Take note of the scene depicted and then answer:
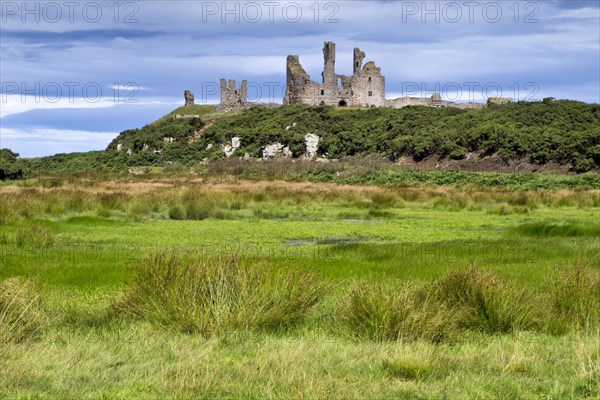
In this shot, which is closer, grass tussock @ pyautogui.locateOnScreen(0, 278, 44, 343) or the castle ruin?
grass tussock @ pyautogui.locateOnScreen(0, 278, 44, 343)

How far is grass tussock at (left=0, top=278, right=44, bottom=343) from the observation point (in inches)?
305

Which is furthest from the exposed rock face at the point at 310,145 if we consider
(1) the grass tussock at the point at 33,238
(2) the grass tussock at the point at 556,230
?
(1) the grass tussock at the point at 33,238

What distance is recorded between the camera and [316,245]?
61.7 feet

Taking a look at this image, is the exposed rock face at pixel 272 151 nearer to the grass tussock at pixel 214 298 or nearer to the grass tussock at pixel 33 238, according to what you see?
the grass tussock at pixel 33 238

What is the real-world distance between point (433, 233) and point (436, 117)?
68732mm

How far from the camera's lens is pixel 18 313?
26.7ft

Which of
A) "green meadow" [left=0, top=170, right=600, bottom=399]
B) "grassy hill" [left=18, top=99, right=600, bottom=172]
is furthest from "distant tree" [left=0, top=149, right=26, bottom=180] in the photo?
"green meadow" [left=0, top=170, right=600, bottom=399]

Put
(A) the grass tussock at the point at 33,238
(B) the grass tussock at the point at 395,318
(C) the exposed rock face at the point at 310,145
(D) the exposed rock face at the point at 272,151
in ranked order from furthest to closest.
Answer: (D) the exposed rock face at the point at 272,151, (C) the exposed rock face at the point at 310,145, (A) the grass tussock at the point at 33,238, (B) the grass tussock at the point at 395,318

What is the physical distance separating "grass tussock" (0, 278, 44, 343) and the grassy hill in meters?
54.1

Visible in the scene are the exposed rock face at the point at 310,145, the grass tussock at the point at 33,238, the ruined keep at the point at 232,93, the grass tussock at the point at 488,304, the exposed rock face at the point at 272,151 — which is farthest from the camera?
the ruined keep at the point at 232,93

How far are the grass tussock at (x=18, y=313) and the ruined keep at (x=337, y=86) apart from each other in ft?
324

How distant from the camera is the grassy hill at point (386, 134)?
6381 centimetres

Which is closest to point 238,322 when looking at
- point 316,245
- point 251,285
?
point 251,285

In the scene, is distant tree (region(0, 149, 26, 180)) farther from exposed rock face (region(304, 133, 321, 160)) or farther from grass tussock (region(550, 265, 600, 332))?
grass tussock (region(550, 265, 600, 332))
